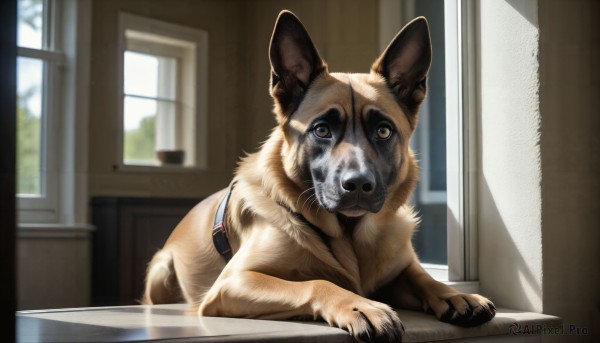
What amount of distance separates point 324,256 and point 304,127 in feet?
1.30

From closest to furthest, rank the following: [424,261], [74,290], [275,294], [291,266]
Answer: [275,294]
[291,266]
[424,261]
[74,290]

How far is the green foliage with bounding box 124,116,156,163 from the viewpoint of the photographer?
11.0 feet

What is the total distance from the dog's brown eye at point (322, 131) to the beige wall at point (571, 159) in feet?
2.56

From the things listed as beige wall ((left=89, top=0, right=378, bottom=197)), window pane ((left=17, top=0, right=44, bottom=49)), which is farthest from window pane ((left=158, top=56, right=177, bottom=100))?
window pane ((left=17, top=0, right=44, bottom=49))

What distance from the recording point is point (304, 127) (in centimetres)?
185

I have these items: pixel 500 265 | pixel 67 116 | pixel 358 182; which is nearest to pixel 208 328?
pixel 358 182

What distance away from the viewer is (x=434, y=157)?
2.53m

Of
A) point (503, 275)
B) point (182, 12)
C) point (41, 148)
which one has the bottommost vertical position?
point (503, 275)

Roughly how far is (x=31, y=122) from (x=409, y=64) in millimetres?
1886

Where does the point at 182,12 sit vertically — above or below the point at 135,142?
above

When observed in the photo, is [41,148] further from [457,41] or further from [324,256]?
[457,41]

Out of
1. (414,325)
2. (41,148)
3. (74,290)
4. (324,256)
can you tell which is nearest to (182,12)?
(41,148)

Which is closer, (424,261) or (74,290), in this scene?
(424,261)

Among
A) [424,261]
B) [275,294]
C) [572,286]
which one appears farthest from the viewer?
[424,261]
